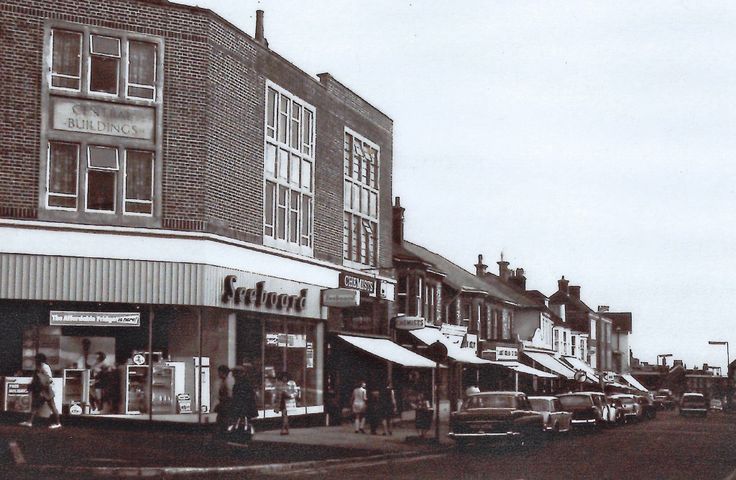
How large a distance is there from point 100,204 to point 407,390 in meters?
22.3

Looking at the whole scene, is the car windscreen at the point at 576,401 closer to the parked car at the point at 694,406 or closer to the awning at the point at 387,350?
the awning at the point at 387,350

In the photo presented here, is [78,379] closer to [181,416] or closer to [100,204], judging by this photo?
[181,416]

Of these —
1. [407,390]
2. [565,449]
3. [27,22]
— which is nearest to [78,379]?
[27,22]

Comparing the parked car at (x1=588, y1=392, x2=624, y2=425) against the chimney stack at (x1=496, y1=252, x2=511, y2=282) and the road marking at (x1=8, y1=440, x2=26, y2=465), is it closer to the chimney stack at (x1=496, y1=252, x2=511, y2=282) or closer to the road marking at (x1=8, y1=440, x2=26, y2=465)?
the road marking at (x1=8, y1=440, x2=26, y2=465)

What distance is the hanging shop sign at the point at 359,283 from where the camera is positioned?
34.5 meters

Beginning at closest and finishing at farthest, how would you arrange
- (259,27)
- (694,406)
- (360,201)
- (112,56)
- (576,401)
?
(112,56) → (259,27) → (360,201) → (576,401) → (694,406)

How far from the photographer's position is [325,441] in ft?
86.0

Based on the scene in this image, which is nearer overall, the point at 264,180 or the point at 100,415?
the point at 100,415

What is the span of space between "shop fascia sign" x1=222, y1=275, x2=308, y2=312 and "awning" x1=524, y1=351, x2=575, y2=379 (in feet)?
126

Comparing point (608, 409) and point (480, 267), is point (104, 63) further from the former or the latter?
point (480, 267)

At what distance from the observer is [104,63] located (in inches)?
1023

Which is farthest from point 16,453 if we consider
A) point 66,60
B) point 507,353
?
point 507,353

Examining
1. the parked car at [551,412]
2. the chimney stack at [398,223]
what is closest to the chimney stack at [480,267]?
the chimney stack at [398,223]

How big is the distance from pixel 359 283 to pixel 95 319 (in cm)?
1192
